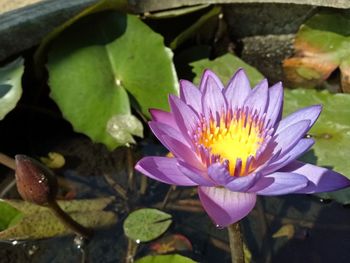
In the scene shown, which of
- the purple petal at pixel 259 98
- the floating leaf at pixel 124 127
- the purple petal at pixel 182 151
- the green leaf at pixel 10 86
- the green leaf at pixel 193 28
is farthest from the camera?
the green leaf at pixel 193 28

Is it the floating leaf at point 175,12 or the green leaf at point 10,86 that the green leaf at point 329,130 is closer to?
the floating leaf at point 175,12

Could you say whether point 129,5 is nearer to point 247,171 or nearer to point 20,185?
point 20,185

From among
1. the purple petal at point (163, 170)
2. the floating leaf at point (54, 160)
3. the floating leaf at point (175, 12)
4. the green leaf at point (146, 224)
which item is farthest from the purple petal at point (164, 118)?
the floating leaf at point (175, 12)

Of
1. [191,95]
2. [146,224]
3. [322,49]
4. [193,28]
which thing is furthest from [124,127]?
[322,49]

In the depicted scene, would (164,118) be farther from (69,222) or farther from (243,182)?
(69,222)

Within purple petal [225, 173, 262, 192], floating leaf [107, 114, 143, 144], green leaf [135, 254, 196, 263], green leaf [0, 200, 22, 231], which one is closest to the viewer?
purple petal [225, 173, 262, 192]

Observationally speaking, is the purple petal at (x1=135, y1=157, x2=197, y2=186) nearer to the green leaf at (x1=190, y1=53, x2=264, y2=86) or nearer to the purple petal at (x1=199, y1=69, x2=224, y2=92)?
the purple petal at (x1=199, y1=69, x2=224, y2=92)

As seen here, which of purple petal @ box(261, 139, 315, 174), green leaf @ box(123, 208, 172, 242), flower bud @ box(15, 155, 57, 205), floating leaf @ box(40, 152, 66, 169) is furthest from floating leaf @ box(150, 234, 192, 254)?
purple petal @ box(261, 139, 315, 174)
